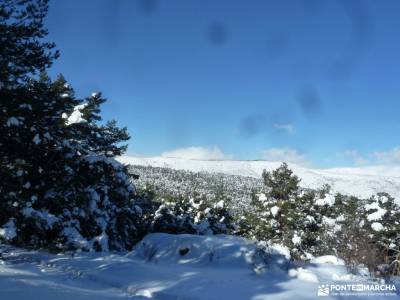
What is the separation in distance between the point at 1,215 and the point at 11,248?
3.28 meters

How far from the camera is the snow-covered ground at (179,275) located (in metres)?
7.90

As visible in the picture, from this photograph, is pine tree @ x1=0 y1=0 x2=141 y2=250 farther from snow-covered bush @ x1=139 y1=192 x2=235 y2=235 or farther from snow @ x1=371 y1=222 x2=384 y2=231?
snow @ x1=371 y1=222 x2=384 y2=231

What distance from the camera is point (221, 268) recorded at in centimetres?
1186

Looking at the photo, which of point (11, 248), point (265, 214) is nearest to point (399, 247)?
point (265, 214)

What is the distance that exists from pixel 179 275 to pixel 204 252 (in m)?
3.17

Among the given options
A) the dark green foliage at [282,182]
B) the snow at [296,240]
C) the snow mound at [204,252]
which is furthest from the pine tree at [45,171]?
the dark green foliage at [282,182]

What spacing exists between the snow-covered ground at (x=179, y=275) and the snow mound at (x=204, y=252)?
0.10 ft

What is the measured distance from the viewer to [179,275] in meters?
10.1

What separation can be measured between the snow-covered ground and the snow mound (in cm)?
3

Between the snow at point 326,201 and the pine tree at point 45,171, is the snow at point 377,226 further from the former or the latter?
the pine tree at point 45,171

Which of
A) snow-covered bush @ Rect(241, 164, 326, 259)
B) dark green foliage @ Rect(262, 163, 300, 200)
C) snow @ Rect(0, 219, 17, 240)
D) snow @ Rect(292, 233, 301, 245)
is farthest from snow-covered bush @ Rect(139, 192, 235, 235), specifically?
snow @ Rect(0, 219, 17, 240)

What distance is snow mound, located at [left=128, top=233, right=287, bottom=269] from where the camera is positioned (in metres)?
12.0

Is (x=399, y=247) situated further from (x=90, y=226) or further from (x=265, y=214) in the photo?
(x=90, y=226)

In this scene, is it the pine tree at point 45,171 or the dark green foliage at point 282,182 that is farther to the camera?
the dark green foliage at point 282,182
